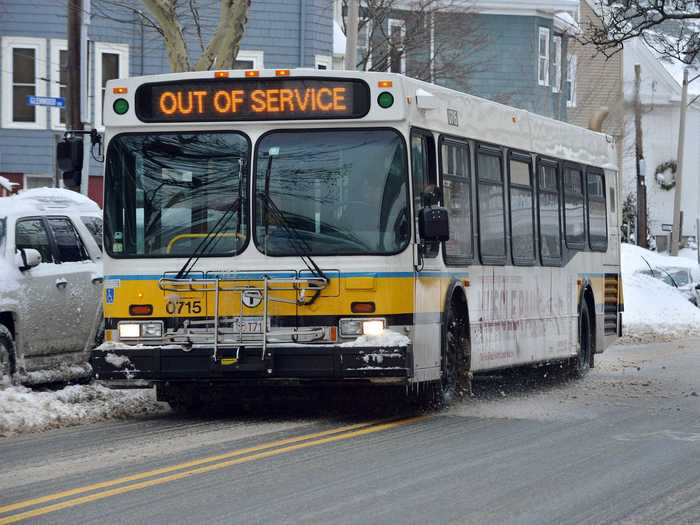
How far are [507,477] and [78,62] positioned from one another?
15.0 m

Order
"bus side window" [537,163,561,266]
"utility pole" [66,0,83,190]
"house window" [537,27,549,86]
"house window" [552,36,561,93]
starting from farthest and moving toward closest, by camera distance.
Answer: "house window" [552,36,561,93]
"house window" [537,27,549,86]
"utility pole" [66,0,83,190]
"bus side window" [537,163,561,266]

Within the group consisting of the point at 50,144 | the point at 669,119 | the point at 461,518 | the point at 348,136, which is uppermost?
the point at 669,119

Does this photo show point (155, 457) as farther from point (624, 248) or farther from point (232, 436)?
point (624, 248)

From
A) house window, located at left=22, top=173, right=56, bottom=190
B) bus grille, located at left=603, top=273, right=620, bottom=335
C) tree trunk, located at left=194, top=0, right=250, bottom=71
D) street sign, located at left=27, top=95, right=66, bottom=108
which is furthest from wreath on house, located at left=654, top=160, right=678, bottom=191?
street sign, located at left=27, top=95, right=66, bottom=108

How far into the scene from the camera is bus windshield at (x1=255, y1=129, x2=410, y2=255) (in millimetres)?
12625

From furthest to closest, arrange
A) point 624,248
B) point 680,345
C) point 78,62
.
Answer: point 624,248 → point 680,345 → point 78,62

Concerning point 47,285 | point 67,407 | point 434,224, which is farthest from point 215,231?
point 47,285

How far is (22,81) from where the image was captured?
34000mm

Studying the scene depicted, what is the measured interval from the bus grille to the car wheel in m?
8.87

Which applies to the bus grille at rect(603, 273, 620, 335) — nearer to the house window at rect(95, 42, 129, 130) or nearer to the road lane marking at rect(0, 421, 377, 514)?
the road lane marking at rect(0, 421, 377, 514)

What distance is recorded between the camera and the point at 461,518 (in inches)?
315

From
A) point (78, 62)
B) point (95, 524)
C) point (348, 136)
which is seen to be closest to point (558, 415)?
point (348, 136)

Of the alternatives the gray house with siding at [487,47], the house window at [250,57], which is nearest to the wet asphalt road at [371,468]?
the house window at [250,57]

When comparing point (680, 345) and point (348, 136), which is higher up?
point (348, 136)
